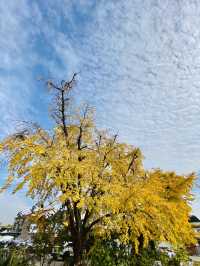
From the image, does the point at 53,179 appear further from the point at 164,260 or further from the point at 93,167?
the point at 164,260

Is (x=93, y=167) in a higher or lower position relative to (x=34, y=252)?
higher

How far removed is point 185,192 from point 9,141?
537 inches

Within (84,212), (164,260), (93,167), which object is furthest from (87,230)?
(164,260)

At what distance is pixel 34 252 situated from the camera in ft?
51.1

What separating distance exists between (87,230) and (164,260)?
188 inches

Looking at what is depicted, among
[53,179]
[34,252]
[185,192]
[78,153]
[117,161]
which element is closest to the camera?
[53,179]

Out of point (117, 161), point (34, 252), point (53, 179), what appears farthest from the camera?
point (34, 252)

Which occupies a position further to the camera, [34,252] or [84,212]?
[34,252]

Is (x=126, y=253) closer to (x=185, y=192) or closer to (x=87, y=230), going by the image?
(x=87, y=230)

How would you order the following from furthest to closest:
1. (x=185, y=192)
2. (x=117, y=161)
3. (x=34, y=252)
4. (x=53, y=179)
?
(x=185, y=192) → (x=34, y=252) → (x=117, y=161) → (x=53, y=179)

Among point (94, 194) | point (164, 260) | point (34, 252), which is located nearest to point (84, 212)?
point (94, 194)

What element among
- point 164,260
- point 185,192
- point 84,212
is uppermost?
point 185,192

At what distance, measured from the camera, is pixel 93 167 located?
12.3 metres

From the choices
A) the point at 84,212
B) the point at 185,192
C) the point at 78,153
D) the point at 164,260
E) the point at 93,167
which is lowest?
the point at 164,260
